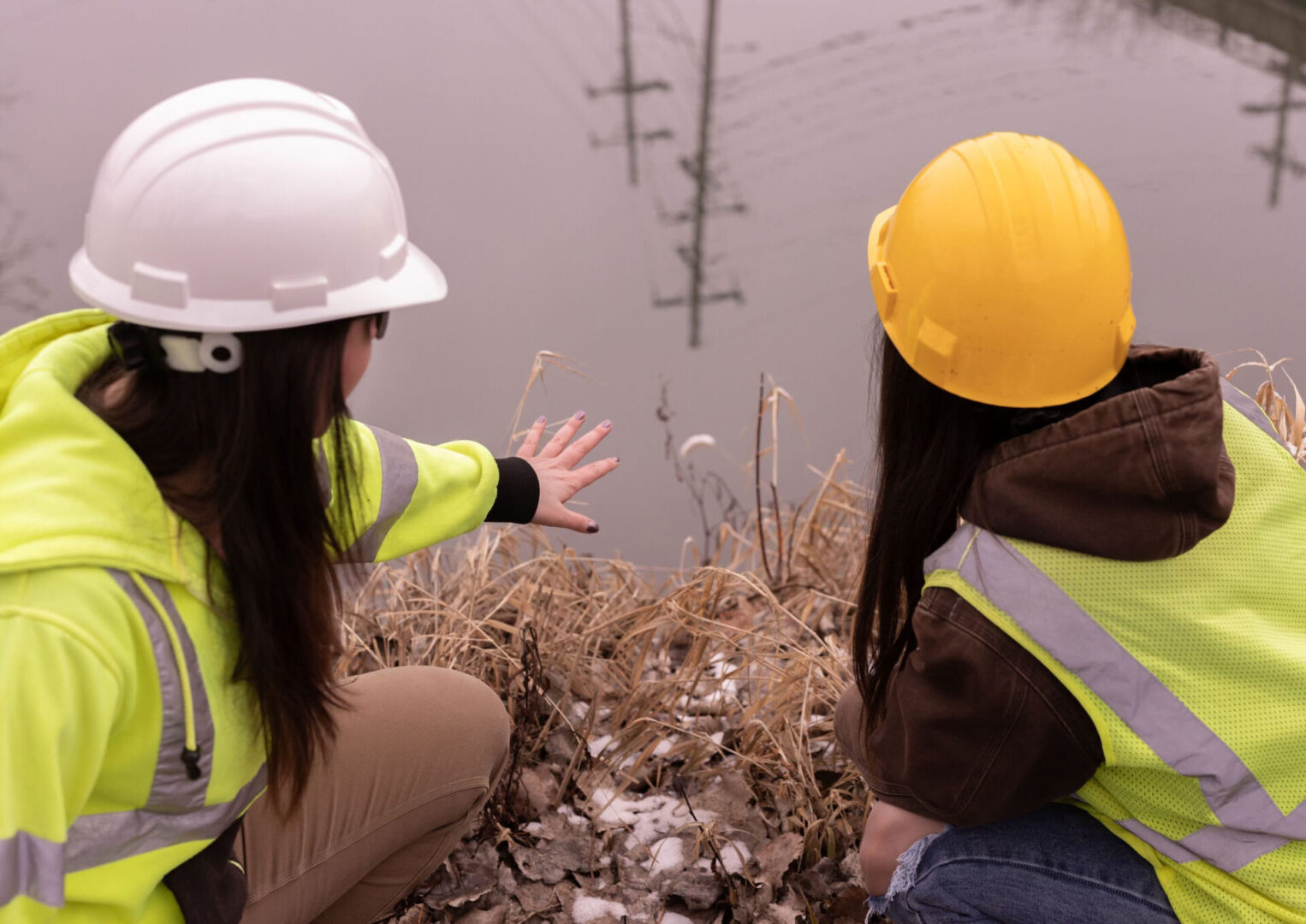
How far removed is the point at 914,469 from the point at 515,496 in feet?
2.27

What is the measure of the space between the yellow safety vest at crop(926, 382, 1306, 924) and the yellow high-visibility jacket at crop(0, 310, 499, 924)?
954 mm

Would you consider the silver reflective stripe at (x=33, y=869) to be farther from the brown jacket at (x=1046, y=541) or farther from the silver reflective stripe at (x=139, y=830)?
the brown jacket at (x=1046, y=541)

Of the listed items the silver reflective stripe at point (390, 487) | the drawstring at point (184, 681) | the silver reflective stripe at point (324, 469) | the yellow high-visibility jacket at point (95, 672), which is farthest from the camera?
the silver reflective stripe at point (390, 487)

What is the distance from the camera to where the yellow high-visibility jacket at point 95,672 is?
3.45 ft

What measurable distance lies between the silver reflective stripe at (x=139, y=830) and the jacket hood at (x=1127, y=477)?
109cm

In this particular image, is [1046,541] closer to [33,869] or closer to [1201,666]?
[1201,666]

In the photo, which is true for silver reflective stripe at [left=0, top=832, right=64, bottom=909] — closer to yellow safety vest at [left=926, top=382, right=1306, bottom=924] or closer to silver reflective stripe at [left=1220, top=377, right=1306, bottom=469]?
yellow safety vest at [left=926, top=382, right=1306, bottom=924]

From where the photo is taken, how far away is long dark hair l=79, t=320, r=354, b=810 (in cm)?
119

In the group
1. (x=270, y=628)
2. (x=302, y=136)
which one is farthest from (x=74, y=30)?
(x=270, y=628)

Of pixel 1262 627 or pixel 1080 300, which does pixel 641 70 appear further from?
pixel 1262 627

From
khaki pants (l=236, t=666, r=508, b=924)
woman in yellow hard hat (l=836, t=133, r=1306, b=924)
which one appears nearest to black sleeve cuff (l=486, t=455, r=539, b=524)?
khaki pants (l=236, t=666, r=508, b=924)

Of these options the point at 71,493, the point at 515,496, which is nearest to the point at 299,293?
the point at 71,493

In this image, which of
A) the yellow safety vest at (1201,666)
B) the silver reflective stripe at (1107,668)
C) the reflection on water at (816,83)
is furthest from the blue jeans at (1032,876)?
the reflection on water at (816,83)

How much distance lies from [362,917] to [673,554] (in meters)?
2.18
